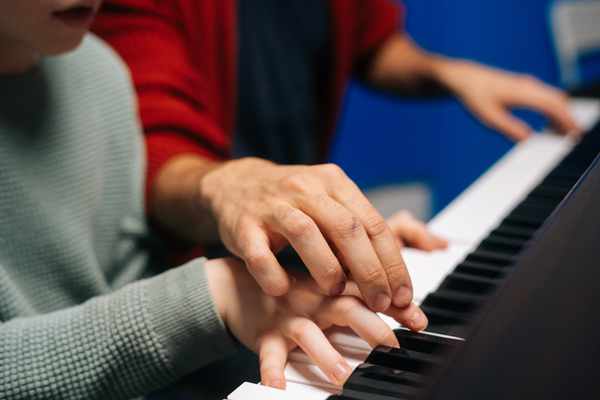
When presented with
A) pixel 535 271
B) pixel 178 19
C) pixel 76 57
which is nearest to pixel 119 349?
pixel 535 271

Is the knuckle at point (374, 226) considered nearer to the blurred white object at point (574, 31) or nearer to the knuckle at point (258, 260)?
the knuckle at point (258, 260)

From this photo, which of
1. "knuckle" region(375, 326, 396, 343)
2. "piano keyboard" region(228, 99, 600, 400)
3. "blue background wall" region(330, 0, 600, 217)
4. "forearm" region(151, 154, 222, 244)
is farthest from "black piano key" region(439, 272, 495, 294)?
"blue background wall" region(330, 0, 600, 217)

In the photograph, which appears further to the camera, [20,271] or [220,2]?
[220,2]

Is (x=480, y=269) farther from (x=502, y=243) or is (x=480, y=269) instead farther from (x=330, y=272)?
(x=330, y=272)

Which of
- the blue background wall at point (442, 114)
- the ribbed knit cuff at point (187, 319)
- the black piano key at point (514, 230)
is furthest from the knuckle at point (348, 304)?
the blue background wall at point (442, 114)

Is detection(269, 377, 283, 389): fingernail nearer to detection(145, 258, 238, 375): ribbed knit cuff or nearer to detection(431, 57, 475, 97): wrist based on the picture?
detection(145, 258, 238, 375): ribbed knit cuff

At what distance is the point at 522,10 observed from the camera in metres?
2.20

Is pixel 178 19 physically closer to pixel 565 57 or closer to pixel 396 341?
pixel 396 341

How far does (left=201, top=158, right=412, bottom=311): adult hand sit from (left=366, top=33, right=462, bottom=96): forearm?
0.83 metres

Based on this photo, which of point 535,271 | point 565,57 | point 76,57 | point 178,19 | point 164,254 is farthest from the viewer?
point 565,57

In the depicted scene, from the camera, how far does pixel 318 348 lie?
1.16ft

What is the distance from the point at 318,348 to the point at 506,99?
83cm

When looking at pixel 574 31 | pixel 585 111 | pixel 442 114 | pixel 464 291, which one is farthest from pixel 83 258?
pixel 574 31

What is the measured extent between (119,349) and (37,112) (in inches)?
13.6
